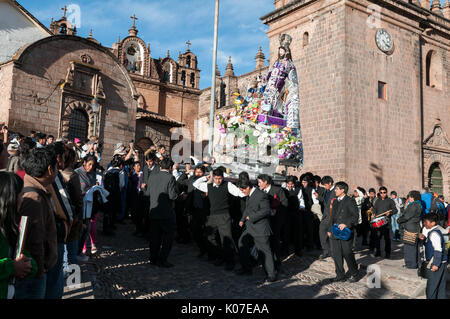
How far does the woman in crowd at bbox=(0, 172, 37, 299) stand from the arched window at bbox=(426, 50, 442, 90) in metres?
25.2

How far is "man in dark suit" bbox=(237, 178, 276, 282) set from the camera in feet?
23.2

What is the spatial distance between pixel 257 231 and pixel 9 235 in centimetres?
497

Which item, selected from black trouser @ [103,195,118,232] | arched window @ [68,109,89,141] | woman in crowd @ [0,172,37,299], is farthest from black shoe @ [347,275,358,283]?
arched window @ [68,109,89,141]

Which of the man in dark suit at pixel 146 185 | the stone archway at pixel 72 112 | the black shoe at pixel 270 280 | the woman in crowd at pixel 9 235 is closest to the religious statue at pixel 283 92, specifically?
the man in dark suit at pixel 146 185

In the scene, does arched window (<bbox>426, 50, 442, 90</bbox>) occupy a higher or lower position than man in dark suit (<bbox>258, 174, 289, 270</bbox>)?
higher

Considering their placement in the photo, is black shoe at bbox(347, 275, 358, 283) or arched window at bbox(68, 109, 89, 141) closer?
black shoe at bbox(347, 275, 358, 283)

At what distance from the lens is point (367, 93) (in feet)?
64.2

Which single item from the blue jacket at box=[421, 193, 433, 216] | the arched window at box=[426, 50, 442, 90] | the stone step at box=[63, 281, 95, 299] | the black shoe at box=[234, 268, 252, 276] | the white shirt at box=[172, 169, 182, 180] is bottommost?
the black shoe at box=[234, 268, 252, 276]

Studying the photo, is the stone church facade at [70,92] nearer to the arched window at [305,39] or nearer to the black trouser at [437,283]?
the arched window at [305,39]

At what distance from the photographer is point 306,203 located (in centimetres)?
973

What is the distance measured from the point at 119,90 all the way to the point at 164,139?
546 centimetres

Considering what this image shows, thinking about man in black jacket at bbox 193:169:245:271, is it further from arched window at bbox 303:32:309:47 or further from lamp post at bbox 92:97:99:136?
arched window at bbox 303:32:309:47
